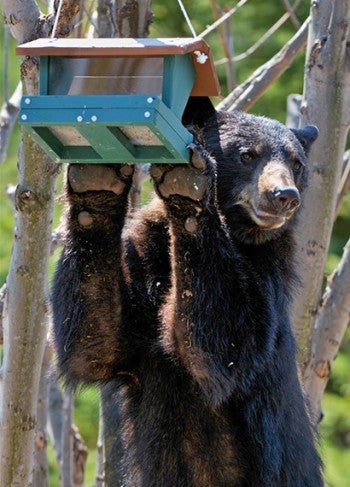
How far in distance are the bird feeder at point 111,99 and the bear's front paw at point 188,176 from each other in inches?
2.7

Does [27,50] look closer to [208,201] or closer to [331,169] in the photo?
[208,201]

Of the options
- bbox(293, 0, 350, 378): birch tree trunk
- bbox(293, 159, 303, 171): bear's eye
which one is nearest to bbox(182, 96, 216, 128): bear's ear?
bbox(293, 159, 303, 171): bear's eye

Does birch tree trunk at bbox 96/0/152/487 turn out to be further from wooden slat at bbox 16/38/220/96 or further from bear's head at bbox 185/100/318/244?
wooden slat at bbox 16/38/220/96

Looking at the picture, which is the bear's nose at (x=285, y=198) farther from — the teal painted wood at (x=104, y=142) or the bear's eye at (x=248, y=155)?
the teal painted wood at (x=104, y=142)

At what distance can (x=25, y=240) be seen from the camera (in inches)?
217

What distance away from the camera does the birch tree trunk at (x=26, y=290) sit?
17.8 feet

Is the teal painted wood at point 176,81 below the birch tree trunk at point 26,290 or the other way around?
the other way around

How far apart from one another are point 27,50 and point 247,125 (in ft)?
5.13

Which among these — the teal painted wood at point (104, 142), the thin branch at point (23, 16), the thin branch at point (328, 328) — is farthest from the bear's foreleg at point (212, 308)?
the thin branch at point (328, 328)

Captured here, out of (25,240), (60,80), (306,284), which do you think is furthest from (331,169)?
(60,80)

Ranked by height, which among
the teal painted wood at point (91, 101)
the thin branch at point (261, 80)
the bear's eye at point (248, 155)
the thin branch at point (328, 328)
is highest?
the thin branch at point (261, 80)

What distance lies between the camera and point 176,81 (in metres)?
4.69

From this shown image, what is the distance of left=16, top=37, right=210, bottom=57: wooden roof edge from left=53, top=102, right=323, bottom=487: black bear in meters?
0.60

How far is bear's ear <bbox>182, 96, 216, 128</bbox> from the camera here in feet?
18.5
